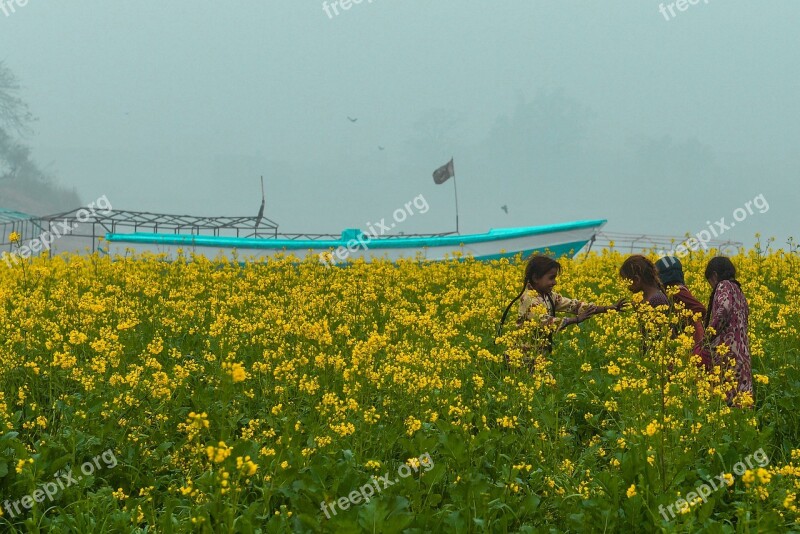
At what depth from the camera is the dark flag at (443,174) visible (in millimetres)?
28453

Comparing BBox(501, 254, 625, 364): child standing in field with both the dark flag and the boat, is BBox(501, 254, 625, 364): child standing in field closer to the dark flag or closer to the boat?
the boat

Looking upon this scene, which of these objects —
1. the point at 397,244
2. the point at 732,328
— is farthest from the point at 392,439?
the point at 397,244

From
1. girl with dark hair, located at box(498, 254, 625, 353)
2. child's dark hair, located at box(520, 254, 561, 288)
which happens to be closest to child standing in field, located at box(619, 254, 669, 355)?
girl with dark hair, located at box(498, 254, 625, 353)

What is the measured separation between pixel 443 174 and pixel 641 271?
22.1 m

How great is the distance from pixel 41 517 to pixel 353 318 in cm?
466

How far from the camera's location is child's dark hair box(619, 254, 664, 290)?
281 inches

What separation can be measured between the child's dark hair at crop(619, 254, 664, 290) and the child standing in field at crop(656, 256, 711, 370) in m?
0.17

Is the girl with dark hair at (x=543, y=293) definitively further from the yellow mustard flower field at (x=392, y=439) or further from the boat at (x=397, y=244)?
the boat at (x=397, y=244)

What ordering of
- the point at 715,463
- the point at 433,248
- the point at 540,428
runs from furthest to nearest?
the point at 433,248 < the point at 540,428 < the point at 715,463

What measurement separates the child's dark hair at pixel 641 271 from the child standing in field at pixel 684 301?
0.17 metres

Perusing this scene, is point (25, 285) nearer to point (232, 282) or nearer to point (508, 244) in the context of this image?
point (232, 282)

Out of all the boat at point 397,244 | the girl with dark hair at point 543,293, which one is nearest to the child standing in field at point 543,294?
the girl with dark hair at point 543,293

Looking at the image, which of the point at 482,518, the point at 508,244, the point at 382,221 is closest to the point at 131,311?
the point at 482,518

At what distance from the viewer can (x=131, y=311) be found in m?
8.55
